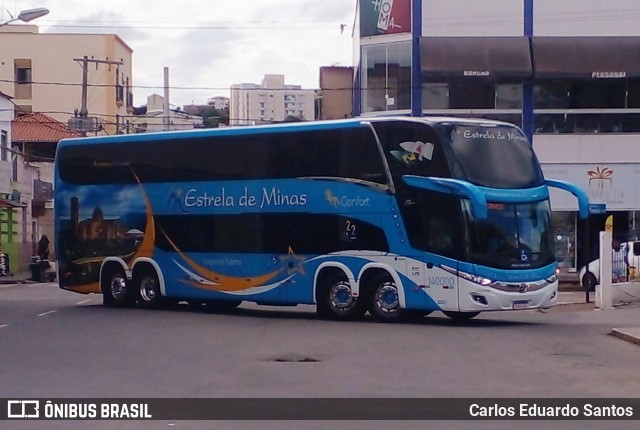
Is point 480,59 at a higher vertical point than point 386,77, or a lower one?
higher

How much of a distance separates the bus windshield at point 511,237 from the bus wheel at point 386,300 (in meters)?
1.95

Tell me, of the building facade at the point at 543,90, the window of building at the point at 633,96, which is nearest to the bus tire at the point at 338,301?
the building facade at the point at 543,90

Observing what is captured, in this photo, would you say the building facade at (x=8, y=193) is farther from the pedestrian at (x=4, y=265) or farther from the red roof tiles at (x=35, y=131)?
the red roof tiles at (x=35, y=131)

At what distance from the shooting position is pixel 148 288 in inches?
1058

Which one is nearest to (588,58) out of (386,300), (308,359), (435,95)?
(435,95)

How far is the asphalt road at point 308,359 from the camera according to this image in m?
12.7

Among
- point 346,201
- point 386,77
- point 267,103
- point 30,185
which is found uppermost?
point 267,103

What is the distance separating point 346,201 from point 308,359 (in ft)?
22.9

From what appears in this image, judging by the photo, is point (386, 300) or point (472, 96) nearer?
point (386, 300)

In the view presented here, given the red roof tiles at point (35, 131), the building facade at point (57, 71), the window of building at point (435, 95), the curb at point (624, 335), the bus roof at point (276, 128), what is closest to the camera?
the curb at point (624, 335)

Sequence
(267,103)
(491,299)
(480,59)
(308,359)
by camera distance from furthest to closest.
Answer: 1. (267,103)
2. (480,59)
3. (491,299)
4. (308,359)

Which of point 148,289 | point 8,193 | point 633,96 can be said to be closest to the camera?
point 148,289

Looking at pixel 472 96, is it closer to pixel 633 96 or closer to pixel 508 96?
pixel 508 96

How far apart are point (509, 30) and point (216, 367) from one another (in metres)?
31.5
